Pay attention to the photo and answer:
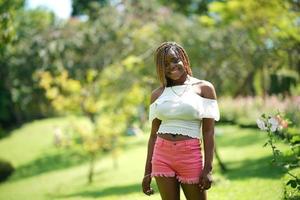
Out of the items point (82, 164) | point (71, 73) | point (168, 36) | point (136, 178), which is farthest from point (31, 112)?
point (136, 178)

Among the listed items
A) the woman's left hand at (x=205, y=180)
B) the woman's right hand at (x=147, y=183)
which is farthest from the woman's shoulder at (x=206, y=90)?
the woman's right hand at (x=147, y=183)

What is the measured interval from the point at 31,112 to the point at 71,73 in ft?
47.5

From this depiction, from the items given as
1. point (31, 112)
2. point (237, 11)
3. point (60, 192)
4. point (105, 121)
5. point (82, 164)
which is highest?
point (237, 11)

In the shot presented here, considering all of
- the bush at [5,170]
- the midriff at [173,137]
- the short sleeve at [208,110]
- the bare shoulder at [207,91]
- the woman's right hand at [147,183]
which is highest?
the bare shoulder at [207,91]

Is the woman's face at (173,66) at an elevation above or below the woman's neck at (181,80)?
above

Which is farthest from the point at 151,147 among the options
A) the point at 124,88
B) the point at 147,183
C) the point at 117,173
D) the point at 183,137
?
the point at 124,88

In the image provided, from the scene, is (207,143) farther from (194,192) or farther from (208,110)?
(194,192)

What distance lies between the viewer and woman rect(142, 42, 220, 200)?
4535 millimetres

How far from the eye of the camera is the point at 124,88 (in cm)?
2753

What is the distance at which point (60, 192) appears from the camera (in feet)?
54.9

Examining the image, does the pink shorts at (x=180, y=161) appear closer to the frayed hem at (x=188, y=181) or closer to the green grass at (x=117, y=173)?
the frayed hem at (x=188, y=181)

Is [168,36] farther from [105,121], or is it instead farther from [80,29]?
[105,121]

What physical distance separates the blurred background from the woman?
159 cm

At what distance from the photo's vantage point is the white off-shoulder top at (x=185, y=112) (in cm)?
458
